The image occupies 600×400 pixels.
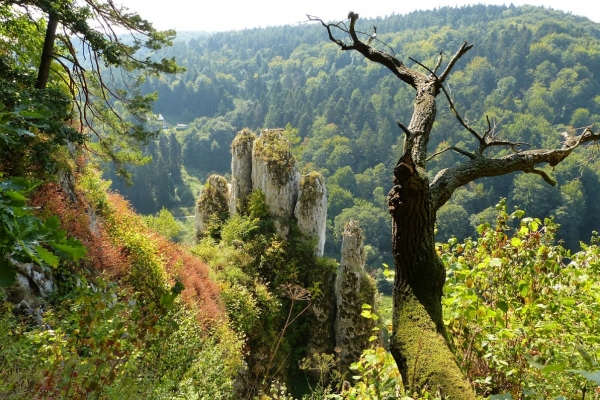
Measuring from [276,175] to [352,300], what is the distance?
594 cm

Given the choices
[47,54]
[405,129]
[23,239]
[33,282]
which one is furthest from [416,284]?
[47,54]

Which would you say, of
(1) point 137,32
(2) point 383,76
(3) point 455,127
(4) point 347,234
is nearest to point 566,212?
(3) point 455,127

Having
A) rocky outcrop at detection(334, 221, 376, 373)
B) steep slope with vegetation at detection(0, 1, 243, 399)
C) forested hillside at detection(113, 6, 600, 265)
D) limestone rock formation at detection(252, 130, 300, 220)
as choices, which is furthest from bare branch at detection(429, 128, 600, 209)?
forested hillside at detection(113, 6, 600, 265)

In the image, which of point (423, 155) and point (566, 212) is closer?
point (423, 155)

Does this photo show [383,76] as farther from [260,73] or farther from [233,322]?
[233,322]

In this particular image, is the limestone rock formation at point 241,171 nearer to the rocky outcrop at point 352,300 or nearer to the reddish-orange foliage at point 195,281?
the reddish-orange foliage at point 195,281

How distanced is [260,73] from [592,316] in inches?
5545

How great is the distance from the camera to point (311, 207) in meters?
15.7

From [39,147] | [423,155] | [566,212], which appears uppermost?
[423,155]

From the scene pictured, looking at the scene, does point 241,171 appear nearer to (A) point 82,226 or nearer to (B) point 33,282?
(A) point 82,226

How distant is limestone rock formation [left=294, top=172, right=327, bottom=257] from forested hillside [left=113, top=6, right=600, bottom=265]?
7.82 feet

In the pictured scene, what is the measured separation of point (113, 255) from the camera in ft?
27.0

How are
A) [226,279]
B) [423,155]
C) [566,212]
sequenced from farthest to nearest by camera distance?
[566,212], [226,279], [423,155]

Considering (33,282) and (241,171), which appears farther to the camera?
(241,171)
